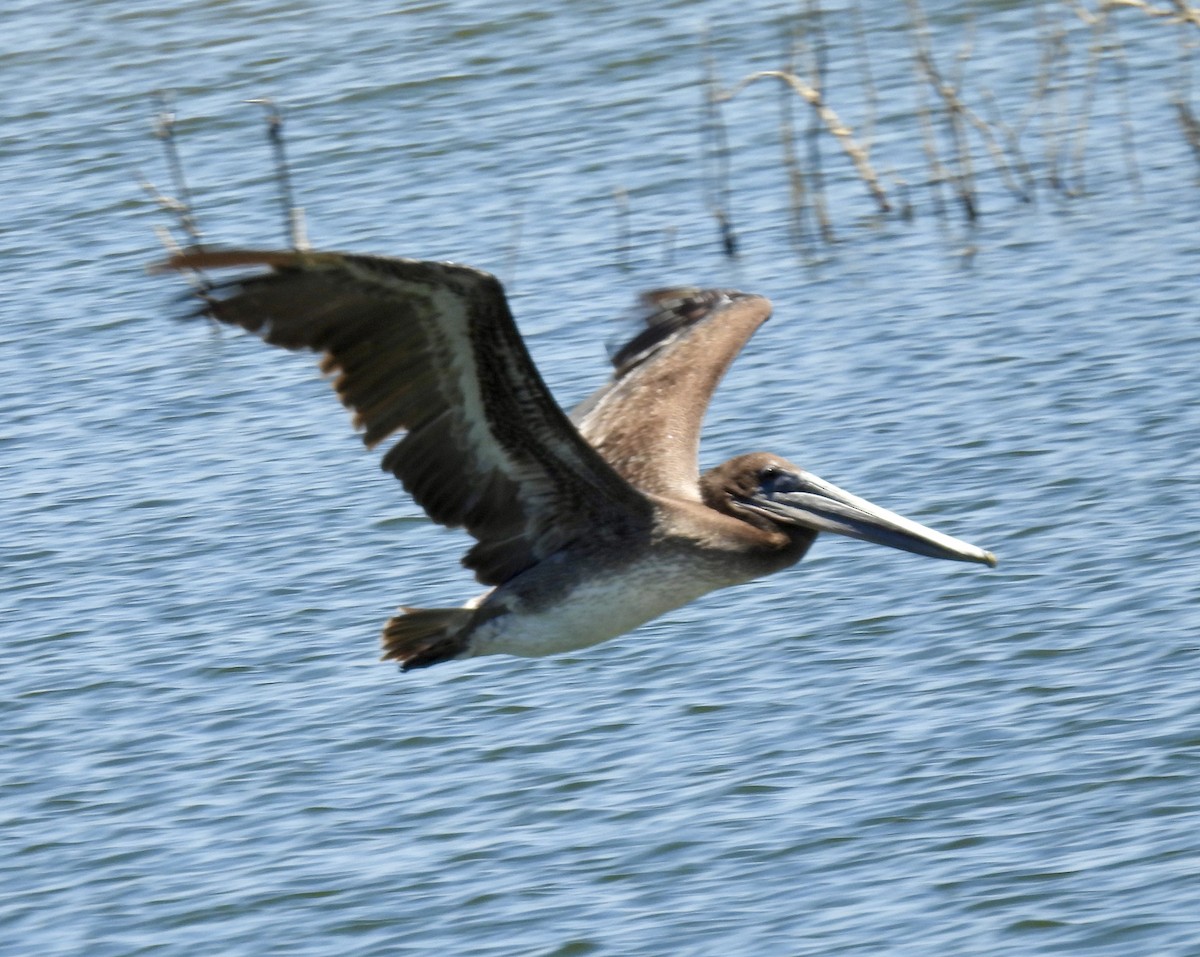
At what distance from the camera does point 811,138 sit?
11.5 meters

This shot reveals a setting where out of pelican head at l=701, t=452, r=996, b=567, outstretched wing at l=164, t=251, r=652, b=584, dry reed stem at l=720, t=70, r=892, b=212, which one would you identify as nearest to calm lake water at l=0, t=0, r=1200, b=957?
dry reed stem at l=720, t=70, r=892, b=212

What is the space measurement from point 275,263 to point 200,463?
4532 mm

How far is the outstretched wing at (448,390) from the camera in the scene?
546 cm

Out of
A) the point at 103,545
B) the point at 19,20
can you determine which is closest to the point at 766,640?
the point at 103,545

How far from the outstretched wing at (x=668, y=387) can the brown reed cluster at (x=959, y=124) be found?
314 centimetres

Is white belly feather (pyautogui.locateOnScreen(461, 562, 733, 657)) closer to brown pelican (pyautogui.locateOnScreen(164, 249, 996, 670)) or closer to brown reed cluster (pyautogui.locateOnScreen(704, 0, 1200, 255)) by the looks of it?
brown pelican (pyautogui.locateOnScreen(164, 249, 996, 670))

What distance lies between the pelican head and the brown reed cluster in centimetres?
419

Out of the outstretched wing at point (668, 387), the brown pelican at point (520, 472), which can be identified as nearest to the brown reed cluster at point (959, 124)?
the outstretched wing at point (668, 387)

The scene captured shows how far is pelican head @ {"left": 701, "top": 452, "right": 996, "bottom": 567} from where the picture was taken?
6598mm

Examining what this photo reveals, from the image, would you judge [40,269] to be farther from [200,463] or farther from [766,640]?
[766,640]

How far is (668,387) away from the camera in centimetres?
720

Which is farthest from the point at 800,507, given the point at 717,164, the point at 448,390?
the point at 717,164

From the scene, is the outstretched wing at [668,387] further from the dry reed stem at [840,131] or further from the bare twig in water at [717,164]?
the bare twig in water at [717,164]

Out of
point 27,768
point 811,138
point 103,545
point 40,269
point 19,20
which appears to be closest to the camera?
point 27,768
